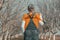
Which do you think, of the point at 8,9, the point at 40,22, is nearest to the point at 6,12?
the point at 8,9

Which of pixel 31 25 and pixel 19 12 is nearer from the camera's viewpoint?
pixel 31 25

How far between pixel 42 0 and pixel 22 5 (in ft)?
3.13

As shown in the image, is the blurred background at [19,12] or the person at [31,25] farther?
the blurred background at [19,12]

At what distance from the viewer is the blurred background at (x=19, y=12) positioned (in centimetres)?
1056

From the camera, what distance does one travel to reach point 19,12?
10.9m

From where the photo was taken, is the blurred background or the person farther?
the blurred background

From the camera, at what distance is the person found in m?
4.45

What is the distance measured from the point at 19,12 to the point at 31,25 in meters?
6.46

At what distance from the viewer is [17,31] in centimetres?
1141

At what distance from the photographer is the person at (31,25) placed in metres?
4.45

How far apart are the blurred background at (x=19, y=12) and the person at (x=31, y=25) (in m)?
5.83

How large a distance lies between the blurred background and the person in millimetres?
5827

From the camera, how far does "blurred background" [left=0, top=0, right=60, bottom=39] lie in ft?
34.7

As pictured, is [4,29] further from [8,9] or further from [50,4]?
[50,4]
